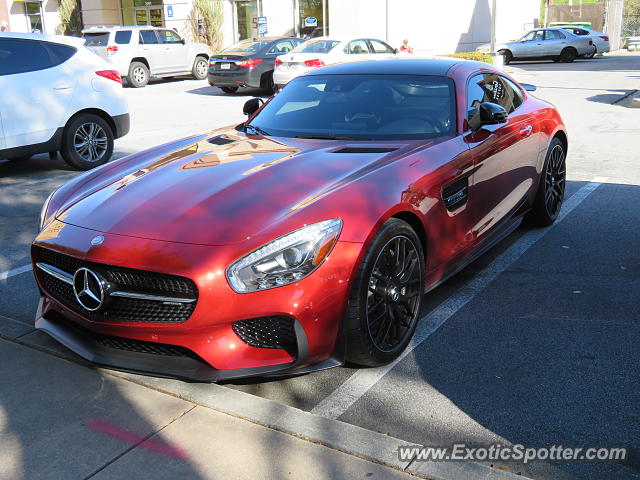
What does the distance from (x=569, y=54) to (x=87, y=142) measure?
86.0ft

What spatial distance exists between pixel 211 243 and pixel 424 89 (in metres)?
2.32

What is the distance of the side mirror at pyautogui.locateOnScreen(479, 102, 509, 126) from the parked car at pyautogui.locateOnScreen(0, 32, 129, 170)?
5.72 meters

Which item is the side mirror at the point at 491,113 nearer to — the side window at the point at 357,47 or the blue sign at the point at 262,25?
the side window at the point at 357,47

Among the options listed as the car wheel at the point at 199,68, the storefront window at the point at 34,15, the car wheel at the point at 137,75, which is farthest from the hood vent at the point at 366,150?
the storefront window at the point at 34,15

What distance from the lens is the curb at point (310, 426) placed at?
2848 millimetres

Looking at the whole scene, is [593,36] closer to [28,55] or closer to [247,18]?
[247,18]

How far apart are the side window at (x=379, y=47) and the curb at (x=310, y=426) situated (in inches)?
645

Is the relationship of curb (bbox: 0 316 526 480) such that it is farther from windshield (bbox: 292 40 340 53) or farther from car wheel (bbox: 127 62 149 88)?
car wheel (bbox: 127 62 149 88)

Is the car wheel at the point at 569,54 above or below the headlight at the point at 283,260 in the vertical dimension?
below

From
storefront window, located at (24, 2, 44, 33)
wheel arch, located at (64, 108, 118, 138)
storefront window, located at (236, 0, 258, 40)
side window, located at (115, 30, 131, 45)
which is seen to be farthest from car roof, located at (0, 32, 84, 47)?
storefront window, located at (24, 2, 44, 33)

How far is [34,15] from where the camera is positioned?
35.6 meters

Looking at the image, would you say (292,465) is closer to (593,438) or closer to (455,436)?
(455,436)

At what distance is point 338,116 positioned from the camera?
495 cm

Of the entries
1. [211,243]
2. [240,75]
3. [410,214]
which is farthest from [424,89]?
[240,75]
